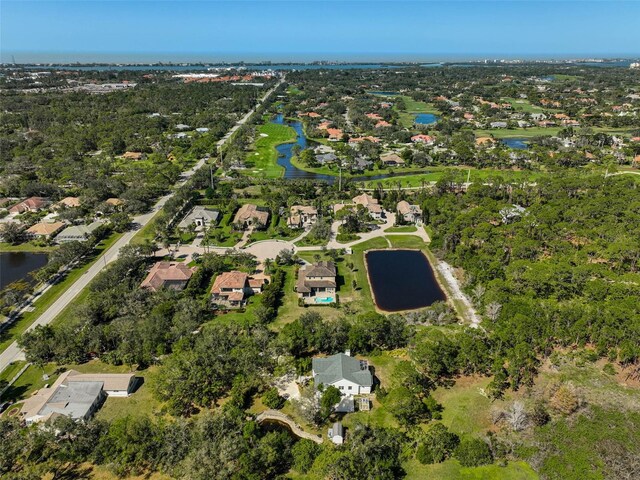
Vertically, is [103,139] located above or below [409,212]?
above

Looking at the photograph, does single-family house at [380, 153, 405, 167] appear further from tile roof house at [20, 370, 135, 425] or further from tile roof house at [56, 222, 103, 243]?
Result: tile roof house at [20, 370, 135, 425]

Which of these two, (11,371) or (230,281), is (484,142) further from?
(11,371)

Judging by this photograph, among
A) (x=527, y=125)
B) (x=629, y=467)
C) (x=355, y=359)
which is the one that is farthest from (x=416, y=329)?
(x=527, y=125)

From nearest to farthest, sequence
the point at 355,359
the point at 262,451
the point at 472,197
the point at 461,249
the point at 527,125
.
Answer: the point at 262,451, the point at 355,359, the point at 461,249, the point at 472,197, the point at 527,125

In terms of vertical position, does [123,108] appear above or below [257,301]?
above

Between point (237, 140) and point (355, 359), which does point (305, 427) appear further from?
point (237, 140)

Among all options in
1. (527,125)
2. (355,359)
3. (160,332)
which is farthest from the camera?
(527,125)

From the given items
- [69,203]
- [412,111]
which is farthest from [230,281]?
[412,111]
